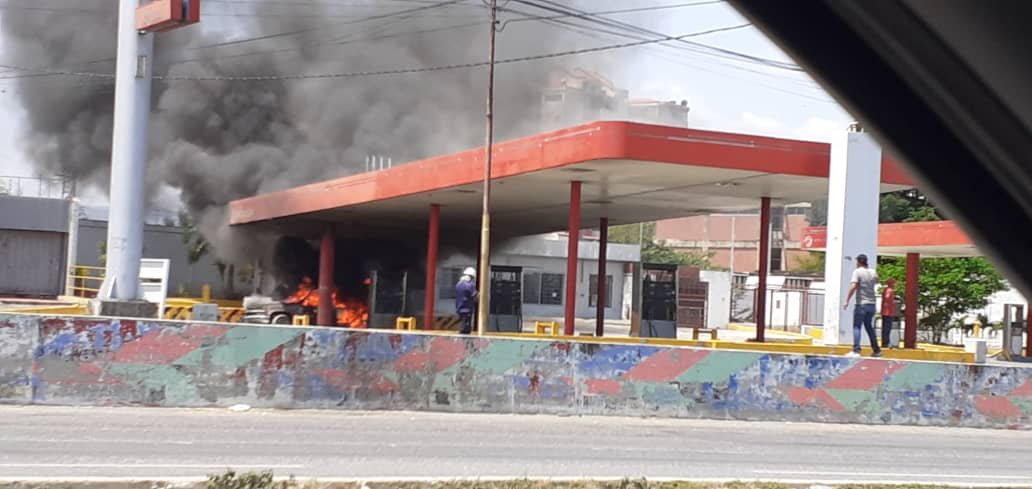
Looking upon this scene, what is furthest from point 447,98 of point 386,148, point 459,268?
point 459,268

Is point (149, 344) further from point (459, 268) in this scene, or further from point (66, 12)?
point (66, 12)

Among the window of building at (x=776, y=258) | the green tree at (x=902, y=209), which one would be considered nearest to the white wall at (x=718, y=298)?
the green tree at (x=902, y=209)

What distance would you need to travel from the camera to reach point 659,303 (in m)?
23.9

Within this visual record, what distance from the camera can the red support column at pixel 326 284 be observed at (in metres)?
32.8

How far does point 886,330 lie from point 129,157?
14190 millimetres

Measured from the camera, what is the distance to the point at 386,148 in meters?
46.3

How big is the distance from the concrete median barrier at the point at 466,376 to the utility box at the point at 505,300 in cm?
996

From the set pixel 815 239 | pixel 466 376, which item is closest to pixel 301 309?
pixel 815 239

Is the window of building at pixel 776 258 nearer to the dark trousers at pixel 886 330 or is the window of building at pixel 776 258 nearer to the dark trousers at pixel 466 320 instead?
the dark trousers at pixel 886 330

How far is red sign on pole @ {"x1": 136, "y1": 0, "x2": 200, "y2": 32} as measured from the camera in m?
15.5

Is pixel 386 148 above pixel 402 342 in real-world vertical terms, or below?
above

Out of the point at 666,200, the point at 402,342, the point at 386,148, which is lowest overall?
the point at 402,342

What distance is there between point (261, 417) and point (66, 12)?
39.9 meters

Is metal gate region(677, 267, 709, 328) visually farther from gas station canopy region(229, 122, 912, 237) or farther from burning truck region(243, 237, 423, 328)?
burning truck region(243, 237, 423, 328)
